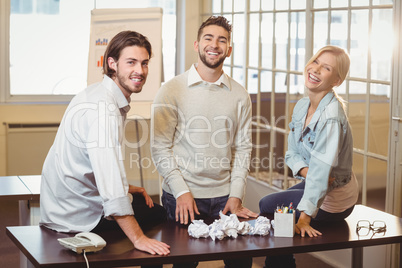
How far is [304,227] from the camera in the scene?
2.33 m

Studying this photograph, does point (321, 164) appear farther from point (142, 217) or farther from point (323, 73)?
point (142, 217)

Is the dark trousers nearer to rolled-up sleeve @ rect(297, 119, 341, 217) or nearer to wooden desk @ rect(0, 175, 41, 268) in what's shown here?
rolled-up sleeve @ rect(297, 119, 341, 217)

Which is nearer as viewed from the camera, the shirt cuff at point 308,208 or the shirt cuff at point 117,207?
the shirt cuff at point 117,207

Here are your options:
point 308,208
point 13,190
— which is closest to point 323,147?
point 308,208

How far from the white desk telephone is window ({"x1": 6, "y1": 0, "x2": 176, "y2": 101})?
12.7ft

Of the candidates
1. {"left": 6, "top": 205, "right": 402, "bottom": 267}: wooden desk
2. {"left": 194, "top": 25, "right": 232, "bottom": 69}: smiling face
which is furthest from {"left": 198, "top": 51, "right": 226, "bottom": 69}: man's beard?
{"left": 6, "top": 205, "right": 402, "bottom": 267}: wooden desk

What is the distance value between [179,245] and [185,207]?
43 centimetres

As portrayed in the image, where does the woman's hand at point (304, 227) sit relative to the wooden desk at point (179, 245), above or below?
above

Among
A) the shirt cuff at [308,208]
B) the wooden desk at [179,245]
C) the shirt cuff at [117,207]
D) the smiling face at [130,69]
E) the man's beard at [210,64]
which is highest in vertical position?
the man's beard at [210,64]

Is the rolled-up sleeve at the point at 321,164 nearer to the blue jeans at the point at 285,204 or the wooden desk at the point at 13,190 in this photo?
the blue jeans at the point at 285,204

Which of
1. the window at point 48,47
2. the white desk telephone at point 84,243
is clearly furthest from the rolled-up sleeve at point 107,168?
the window at point 48,47

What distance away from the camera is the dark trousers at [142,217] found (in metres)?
2.30

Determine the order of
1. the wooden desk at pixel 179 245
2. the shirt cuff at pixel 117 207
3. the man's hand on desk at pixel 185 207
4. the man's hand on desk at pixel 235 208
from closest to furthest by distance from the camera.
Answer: the wooden desk at pixel 179 245, the shirt cuff at pixel 117 207, the man's hand on desk at pixel 185 207, the man's hand on desk at pixel 235 208

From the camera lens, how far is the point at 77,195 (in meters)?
2.24
